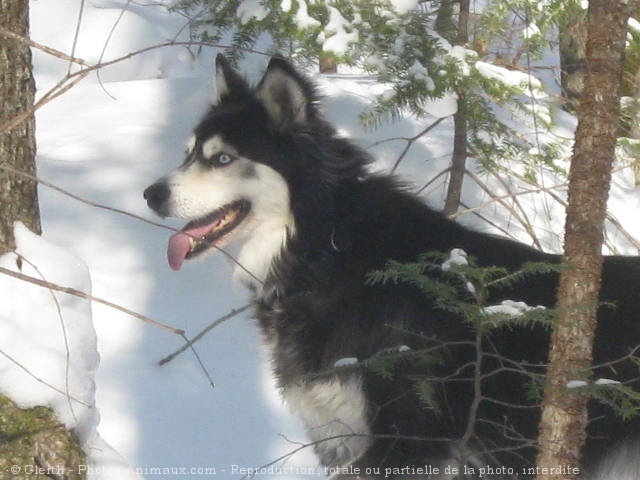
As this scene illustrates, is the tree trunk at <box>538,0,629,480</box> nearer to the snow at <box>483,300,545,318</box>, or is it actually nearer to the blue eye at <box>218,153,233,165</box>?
the snow at <box>483,300,545,318</box>

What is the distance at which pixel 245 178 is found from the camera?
12.4ft

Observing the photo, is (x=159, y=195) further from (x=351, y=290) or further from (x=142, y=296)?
(x=142, y=296)

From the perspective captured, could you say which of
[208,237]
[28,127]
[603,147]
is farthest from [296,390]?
[603,147]

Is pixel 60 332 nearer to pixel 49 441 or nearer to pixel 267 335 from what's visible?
pixel 49 441

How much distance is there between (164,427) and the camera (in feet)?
14.9

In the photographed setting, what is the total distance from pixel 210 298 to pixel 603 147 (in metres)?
3.56

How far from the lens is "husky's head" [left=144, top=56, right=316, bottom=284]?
373 centimetres

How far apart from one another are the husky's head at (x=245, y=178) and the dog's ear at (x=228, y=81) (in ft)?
0.37

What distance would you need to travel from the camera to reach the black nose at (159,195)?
12.2ft

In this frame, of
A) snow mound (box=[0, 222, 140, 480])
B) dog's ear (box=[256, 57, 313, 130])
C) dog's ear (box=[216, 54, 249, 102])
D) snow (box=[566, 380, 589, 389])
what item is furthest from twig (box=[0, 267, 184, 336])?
dog's ear (box=[216, 54, 249, 102])

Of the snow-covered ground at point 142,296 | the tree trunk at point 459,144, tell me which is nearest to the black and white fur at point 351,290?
the snow-covered ground at point 142,296

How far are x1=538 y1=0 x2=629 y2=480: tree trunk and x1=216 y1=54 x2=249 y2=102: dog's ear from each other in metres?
1.84

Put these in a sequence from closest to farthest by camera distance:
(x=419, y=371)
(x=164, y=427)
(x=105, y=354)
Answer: (x=419, y=371) < (x=164, y=427) < (x=105, y=354)

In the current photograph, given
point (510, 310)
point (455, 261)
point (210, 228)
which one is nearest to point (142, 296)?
point (210, 228)
